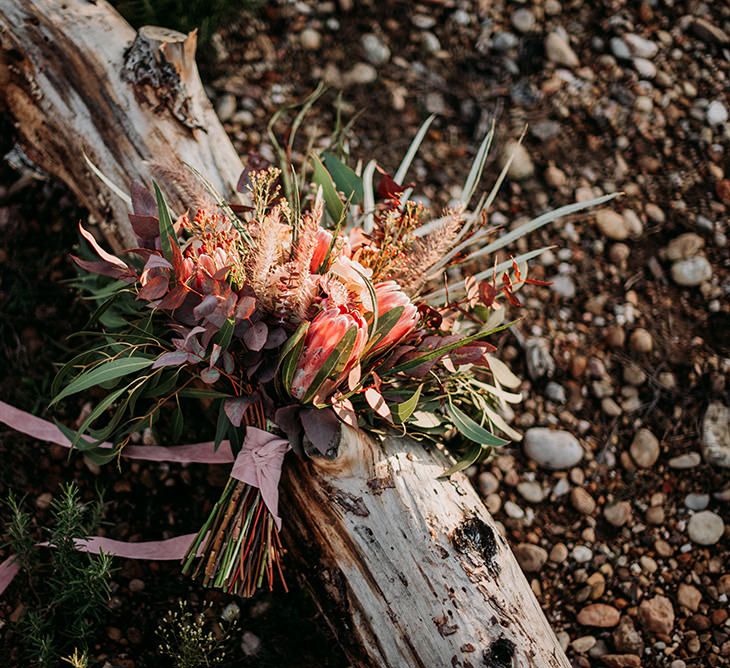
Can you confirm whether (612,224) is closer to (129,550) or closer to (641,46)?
(641,46)

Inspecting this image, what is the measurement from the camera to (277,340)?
163cm

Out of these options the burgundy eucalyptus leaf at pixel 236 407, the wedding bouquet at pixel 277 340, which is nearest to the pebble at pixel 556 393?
the wedding bouquet at pixel 277 340

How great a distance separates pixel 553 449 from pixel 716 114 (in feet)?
4.62

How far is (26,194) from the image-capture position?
252 cm

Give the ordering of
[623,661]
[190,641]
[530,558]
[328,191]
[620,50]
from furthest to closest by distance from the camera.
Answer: [620,50] < [530,558] < [623,661] < [328,191] < [190,641]

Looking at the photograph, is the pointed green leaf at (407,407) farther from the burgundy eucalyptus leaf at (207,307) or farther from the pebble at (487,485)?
the pebble at (487,485)

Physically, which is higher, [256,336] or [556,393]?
[256,336]

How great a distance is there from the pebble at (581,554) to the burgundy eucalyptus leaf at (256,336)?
3.84 feet

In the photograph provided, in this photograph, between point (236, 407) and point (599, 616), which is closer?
point (236, 407)

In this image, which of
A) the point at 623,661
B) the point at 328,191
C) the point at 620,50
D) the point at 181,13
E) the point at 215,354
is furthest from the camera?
the point at 620,50

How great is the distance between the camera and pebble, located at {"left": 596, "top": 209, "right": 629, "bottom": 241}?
2674 mm

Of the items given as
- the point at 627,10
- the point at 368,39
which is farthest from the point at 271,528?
the point at 627,10

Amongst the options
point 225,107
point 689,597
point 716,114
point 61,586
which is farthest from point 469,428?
point 716,114

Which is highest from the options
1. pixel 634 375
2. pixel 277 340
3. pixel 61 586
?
pixel 277 340
